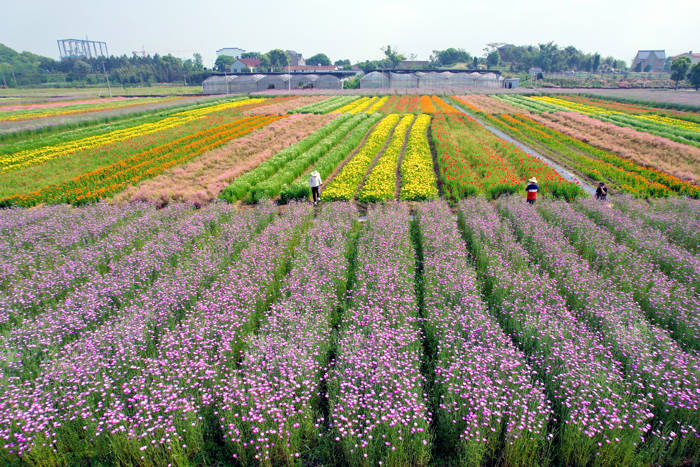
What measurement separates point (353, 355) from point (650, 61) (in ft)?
736

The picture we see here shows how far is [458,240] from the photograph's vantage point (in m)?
10.2

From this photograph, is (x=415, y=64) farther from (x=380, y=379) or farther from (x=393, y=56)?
(x=380, y=379)

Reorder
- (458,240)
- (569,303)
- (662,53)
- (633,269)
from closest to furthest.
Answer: (569,303) → (633,269) → (458,240) → (662,53)

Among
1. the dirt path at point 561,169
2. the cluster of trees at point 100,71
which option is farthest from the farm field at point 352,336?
the cluster of trees at point 100,71

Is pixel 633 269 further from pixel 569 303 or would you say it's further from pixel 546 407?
pixel 546 407

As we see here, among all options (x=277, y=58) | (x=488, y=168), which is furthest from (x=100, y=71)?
(x=488, y=168)

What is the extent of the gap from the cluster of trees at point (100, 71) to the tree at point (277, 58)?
23741 millimetres

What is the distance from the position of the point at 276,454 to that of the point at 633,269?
8.59m

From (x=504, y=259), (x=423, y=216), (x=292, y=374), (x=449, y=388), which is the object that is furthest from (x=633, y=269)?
(x=292, y=374)

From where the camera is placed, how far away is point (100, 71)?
4678 inches

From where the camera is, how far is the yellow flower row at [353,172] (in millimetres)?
15766

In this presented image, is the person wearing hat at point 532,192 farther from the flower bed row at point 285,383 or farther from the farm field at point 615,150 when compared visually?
the flower bed row at point 285,383

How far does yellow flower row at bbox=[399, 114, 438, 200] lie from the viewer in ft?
51.7

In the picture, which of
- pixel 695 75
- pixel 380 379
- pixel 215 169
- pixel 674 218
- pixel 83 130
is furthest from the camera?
pixel 695 75
